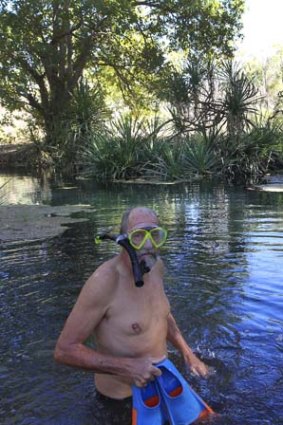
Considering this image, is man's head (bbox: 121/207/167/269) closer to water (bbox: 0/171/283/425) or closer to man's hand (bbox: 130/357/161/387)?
man's hand (bbox: 130/357/161/387)

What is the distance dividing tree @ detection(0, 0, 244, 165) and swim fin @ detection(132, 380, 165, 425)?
20.9 metres

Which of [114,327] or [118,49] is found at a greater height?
[118,49]

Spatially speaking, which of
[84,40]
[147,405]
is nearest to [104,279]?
[147,405]

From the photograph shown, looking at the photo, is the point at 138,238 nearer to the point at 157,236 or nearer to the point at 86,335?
the point at 157,236

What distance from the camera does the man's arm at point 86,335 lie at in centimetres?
300

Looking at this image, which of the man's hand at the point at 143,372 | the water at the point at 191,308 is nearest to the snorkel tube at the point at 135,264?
the man's hand at the point at 143,372

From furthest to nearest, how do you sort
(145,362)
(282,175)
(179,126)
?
1. (179,126)
2. (282,175)
3. (145,362)

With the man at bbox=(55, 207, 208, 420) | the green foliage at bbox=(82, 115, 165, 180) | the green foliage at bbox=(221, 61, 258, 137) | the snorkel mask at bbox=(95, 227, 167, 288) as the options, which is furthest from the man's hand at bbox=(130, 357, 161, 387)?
the green foliage at bbox=(82, 115, 165, 180)

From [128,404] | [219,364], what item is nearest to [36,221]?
[219,364]

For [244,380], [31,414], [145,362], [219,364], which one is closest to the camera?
[145,362]

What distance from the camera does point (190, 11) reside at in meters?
24.2

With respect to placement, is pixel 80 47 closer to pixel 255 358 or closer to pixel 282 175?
pixel 282 175

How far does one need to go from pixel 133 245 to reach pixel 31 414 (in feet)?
5.08

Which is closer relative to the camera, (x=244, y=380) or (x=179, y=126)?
(x=244, y=380)
